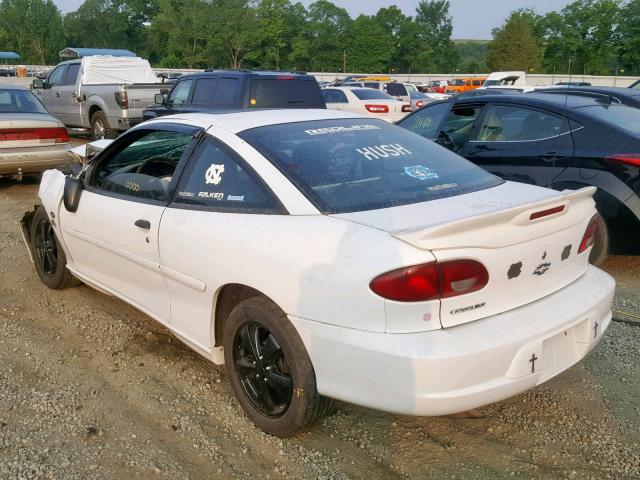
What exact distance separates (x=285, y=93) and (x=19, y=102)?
13.2 feet

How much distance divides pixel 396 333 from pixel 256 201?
975mm

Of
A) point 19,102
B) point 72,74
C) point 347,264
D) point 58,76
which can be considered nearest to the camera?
point 347,264

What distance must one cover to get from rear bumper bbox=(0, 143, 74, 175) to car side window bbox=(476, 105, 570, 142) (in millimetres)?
6049

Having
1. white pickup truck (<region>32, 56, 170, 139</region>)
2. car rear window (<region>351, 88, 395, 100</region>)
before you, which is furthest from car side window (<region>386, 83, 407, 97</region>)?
white pickup truck (<region>32, 56, 170, 139</region>)

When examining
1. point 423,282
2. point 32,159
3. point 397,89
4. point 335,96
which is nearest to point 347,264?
point 423,282

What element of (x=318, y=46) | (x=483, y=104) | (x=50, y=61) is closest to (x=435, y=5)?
(x=318, y=46)

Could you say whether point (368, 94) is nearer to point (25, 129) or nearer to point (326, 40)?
point (25, 129)

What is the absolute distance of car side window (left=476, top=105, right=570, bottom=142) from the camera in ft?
18.3

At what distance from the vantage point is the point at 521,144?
5.76 meters

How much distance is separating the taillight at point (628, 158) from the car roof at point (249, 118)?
2.50 m

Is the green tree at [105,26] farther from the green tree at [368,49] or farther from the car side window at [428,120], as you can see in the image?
the car side window at [428,120]

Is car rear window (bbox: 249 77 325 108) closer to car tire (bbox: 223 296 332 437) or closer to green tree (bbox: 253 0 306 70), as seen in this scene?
car tire (bbox: 223 296 332 437)

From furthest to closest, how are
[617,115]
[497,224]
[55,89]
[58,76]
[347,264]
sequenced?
1. [58,76]
2. [55,89]
3. [617,115]
4. [497,224]
5. [347,264]

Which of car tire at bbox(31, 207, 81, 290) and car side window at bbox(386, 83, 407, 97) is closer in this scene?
car tire at bbox(31, 207, 81, 290)
